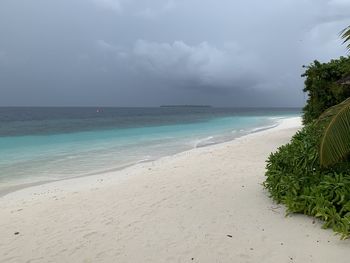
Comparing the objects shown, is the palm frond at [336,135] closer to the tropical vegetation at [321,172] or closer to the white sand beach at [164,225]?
the tropical vegetation at [321,172]

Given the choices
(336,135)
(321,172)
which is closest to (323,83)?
(321,172)

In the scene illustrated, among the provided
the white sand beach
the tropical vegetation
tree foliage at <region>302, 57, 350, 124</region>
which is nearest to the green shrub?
the tropical vegetation

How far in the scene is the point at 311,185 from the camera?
5.54 meters

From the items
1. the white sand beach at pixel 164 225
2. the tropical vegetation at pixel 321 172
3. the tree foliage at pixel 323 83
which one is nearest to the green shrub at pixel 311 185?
the tropical vegetation at pixel 321 172

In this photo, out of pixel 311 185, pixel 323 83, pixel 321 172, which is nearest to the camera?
pixel 311 185

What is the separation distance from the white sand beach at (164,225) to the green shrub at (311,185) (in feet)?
0.61

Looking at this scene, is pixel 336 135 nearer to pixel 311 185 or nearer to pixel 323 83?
pixel 311 185

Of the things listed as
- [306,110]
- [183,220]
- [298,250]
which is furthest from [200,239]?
[306,110]

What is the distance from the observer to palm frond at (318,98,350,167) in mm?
4602

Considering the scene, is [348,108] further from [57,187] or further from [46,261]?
[57,187]

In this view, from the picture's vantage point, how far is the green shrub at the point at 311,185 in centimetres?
491

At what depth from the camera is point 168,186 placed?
328 inches

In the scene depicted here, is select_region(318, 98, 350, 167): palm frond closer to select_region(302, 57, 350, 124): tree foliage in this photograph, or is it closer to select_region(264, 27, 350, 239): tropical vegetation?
select_region(264, 27, 350, 239): tropical vegetation

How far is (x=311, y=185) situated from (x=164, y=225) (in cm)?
238
